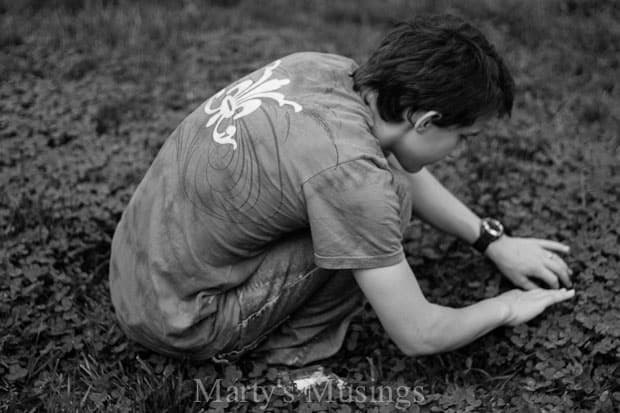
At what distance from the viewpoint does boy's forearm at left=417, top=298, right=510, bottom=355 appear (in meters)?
2.46

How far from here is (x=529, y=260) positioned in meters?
2.93

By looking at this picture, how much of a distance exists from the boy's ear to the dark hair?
0.6 inches

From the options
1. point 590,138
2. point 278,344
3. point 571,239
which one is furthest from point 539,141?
point 278,344

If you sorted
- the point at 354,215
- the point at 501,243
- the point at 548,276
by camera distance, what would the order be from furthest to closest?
the point at 501,243, the point at 548,276, the point at 354,215

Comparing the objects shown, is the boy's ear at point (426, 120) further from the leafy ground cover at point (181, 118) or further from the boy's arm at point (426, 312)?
the leafy ground cover at point (181, 118)

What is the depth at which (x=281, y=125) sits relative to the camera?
2252 mm

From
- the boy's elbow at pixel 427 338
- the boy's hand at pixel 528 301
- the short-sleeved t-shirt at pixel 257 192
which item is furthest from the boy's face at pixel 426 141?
the boy's hand at pixel 528 301

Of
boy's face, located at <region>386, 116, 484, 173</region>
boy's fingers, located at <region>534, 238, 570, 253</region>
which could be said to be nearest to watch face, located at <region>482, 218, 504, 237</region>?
boy's fingers, located at <region>534, 238, 570, 253</region>

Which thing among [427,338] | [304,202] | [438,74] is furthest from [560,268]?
[304,202]

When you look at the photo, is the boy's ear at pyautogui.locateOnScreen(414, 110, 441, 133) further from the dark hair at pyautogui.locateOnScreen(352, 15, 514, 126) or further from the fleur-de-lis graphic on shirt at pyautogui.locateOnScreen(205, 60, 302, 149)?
the fleur-de-lis graphic on shirt at pyautogui.locateOnScreen(205, 60, 302, 149)

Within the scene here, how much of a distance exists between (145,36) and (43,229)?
2079mm

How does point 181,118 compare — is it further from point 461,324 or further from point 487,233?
point 461,324

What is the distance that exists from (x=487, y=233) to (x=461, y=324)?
0.62 metres

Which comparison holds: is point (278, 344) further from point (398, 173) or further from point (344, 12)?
point (344, 12)
